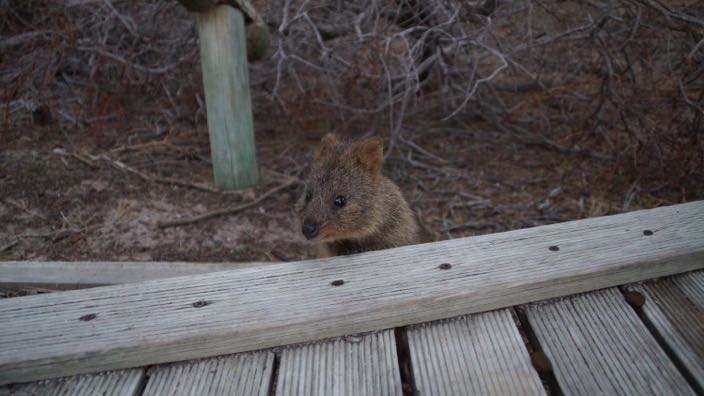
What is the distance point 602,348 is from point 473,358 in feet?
1.43

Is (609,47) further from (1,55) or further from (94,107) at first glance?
(1,55)

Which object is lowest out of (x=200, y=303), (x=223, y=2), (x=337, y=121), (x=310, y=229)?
(x=337, y=121)

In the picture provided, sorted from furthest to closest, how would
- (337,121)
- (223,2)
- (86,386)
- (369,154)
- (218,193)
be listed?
(337,121) → (218,193) → (223,2) → (369,154) → (86,386)

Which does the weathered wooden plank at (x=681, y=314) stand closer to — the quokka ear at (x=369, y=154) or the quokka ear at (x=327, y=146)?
the quokka ear at (x=369, y=154)

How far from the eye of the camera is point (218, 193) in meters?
5.00

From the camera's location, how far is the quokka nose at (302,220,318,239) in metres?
2.57

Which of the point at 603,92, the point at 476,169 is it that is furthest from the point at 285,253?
the point at 603,92

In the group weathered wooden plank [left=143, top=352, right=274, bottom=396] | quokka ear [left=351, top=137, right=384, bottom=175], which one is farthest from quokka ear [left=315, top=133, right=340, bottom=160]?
weathered wooden plank [left=143, top=352, right=274, bottom=396]

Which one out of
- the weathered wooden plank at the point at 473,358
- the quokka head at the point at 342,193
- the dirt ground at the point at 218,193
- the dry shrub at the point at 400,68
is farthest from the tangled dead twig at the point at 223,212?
the weathered wooden plank at the point at 473,358

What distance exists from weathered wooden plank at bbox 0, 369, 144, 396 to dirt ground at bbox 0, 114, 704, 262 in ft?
8.06

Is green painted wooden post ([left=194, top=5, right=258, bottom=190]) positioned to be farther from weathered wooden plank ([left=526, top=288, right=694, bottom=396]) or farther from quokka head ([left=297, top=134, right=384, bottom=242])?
weathered wooden plank ([left=526, top=288, right=694, bottom=396])

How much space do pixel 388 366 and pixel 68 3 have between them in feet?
19.0

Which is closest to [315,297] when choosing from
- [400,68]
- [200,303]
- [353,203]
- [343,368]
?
[343,368]

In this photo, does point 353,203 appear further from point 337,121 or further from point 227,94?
point 337,121
